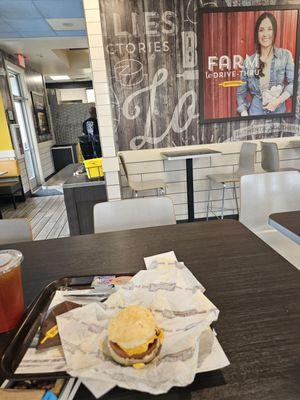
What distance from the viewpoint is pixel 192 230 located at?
1.29 m

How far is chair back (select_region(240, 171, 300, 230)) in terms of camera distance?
1.90 m

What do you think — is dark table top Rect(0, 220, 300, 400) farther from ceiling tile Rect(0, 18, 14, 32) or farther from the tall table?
ceiling tile Rect(0, 18, 14, 32)

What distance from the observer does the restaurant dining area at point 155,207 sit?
55 cm

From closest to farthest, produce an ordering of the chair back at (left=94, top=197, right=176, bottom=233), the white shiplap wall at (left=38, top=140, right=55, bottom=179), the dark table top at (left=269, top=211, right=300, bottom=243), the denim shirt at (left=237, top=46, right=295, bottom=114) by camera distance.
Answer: the dark table top at (left=269, top=211, right=300, bottom=243) < the chair back at (left=94, top=197, right=176, bottom=233) < the denim shirt at (left=237, top=46, right=295, bottom=114) < the white shiplap wall at (left=38, top=140, right=55, bottom=179)

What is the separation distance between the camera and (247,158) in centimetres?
343

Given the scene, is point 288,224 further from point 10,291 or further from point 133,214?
point 10,291

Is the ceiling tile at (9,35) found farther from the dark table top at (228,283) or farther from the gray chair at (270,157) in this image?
the dark table top at (228,283)

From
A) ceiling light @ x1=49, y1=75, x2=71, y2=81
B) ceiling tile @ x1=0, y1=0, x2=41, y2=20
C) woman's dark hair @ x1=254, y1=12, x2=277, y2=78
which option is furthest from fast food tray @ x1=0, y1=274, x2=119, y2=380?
ceiling light @ x1=49, y1=75, x2=71, y2=81

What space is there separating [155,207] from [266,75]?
2.80 metres

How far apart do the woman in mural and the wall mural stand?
6.6 inches

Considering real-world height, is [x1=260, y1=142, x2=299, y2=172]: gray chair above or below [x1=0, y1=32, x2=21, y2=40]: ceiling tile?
below

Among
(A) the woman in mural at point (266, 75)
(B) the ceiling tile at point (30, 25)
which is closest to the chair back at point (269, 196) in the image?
(A) the woman in mural at point (266, 75)

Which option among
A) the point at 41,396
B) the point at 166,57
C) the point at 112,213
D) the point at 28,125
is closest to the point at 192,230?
the point at 112,213

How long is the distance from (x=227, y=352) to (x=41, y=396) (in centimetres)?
37
